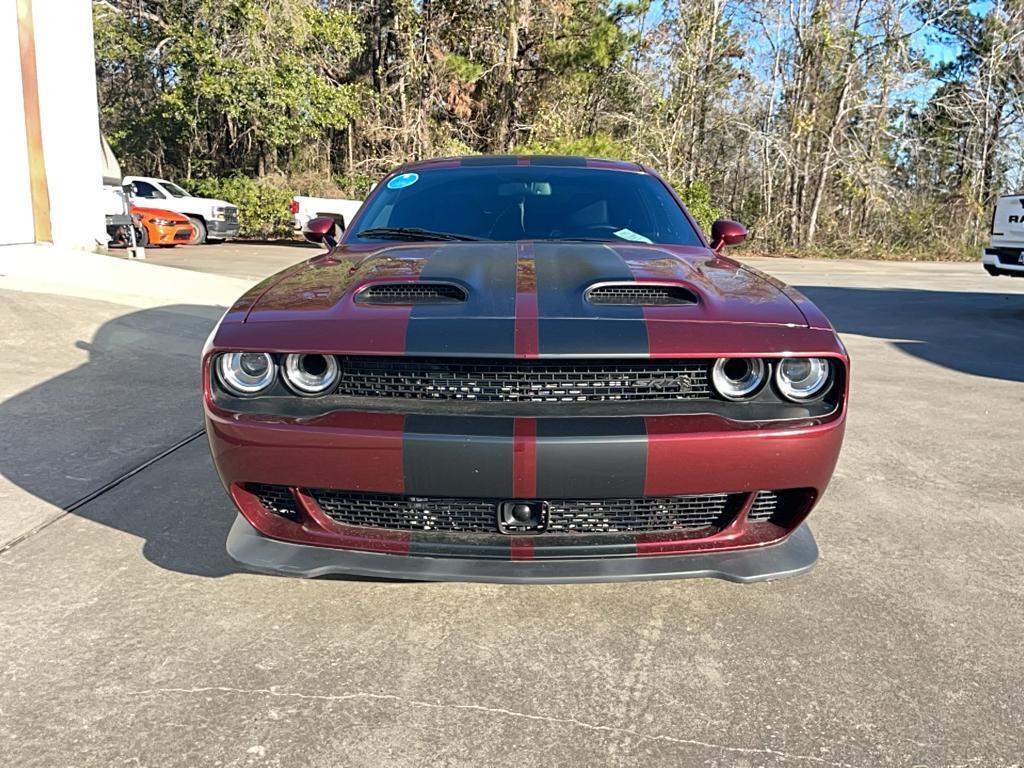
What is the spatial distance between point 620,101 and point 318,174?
375 inches

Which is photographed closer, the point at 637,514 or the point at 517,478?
the point at 517,478

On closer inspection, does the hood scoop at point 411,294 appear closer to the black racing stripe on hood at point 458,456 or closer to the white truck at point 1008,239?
the black racing stripe on hood at point 458,456

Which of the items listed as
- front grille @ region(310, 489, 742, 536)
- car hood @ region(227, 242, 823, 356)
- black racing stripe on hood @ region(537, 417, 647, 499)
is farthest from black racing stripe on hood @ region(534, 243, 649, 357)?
front grille @ region(310, 489, 742, 536)

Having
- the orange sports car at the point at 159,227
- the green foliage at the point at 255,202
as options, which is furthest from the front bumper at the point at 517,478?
the green foliage at the point at 255,202

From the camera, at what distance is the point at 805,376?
228cm

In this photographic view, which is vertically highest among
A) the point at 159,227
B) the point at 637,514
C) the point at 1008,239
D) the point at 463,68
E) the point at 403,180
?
the point at 463,68

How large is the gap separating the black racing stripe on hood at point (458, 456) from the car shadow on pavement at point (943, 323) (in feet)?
18.8

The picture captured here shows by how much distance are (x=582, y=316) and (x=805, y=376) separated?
0.70 m

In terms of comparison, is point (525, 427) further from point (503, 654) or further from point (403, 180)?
point (403, 180)

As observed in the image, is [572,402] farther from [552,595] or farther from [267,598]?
[267,598]

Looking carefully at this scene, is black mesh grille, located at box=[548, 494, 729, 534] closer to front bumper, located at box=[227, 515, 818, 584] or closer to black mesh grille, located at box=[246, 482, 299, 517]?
front bumper, located at box=[227, 515, 818, 584]

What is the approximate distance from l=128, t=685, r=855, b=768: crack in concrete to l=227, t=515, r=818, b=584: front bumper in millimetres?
308

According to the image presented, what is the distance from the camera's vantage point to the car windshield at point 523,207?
3.37m

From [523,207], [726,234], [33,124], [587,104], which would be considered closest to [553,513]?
[523,207]
